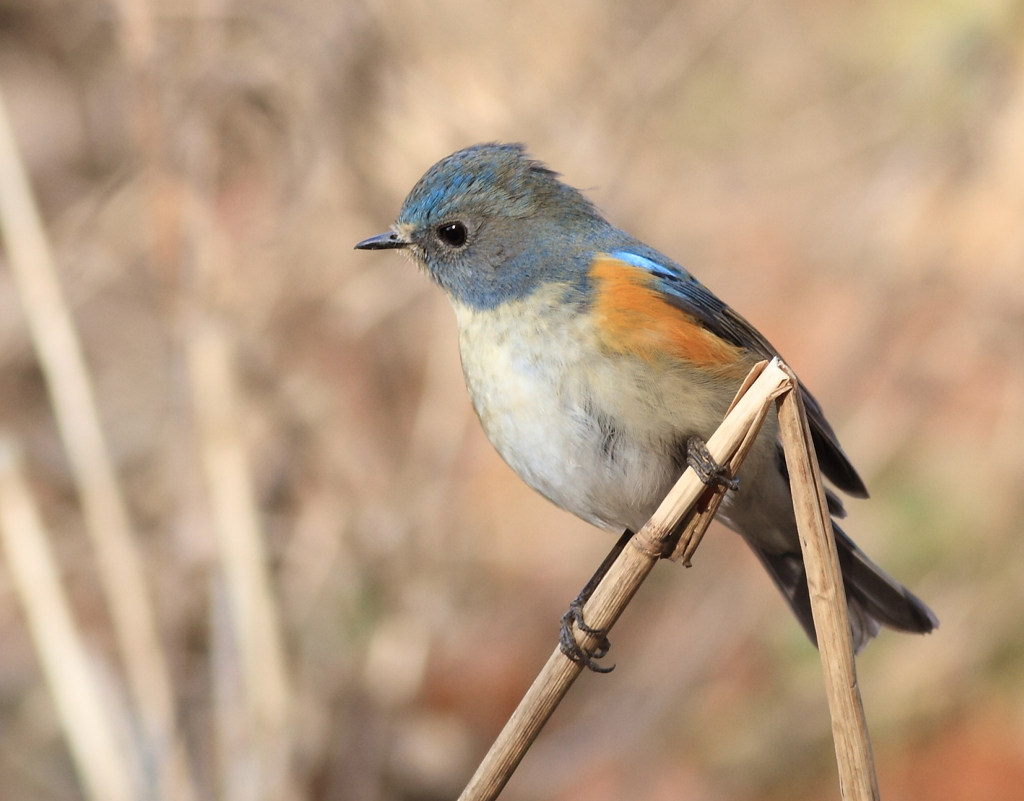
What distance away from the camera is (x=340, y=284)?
442 centimetres

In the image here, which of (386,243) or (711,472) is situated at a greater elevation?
(386,243)

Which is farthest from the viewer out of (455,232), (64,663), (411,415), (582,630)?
(411,415)

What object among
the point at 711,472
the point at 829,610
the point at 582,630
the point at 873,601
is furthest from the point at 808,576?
the point at 873,601

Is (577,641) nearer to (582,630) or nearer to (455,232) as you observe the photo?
(582,630)

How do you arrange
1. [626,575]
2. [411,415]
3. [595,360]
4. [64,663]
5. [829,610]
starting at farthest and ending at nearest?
[411,415] < [64,663] < [595,360] < [626,575] < [829,610]

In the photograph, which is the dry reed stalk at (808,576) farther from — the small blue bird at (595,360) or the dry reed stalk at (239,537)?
the dry reed stalk at (239,537)

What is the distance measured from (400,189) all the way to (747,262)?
2566 mm

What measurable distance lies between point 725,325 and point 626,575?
964mm

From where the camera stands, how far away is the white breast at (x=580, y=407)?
7.80ft

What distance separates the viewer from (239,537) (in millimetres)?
3529

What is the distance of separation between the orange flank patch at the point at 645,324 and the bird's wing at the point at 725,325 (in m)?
0.03

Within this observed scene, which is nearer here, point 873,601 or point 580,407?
point 580,407

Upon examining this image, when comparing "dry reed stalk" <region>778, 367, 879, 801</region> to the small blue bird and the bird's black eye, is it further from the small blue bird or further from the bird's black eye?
the bird's black eye

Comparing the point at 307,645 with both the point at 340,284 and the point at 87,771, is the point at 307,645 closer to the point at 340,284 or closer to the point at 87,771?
the point at 87,771
